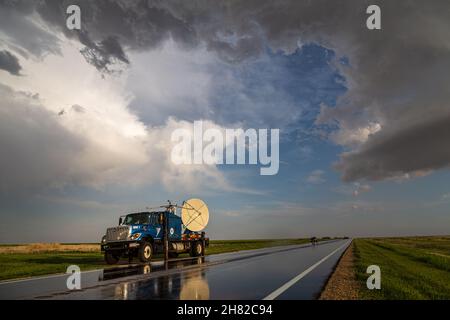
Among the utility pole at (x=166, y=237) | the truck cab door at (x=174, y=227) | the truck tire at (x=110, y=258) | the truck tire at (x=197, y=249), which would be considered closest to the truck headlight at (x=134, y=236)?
the truck tire at (x=110, y=258)

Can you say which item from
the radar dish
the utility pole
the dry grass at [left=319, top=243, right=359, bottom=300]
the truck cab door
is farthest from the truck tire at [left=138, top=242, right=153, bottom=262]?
the dry grass at [left=319, top=243, right=359, bottom=300]

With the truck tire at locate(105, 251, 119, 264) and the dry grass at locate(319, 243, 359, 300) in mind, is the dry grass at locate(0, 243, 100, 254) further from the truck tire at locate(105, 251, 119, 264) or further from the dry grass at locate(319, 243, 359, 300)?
the dry grass at locate(319, 243, 359, 300)

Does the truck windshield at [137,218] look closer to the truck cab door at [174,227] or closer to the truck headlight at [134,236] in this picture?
the truck headlight at [134,236]

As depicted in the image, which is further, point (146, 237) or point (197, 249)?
point (197, 249)

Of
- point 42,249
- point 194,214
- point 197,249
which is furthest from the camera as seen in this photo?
point 42,249

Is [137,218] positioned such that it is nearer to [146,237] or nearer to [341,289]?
[146,237]

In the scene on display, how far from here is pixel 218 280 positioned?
13.5m

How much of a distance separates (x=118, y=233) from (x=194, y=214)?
8.28 m

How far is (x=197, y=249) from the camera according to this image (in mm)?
31812

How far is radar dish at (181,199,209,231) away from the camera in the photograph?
102 ft

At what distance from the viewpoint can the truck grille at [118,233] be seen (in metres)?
24.0

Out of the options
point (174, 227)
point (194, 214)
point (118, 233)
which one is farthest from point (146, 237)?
point (194, 214)
